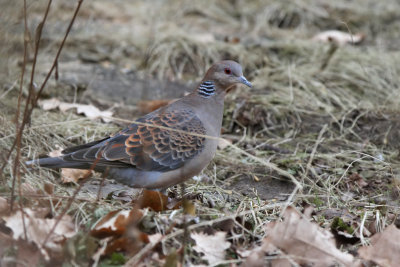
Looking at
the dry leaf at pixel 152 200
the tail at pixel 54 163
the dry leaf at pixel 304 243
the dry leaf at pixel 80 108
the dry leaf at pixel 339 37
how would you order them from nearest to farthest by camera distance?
the dry leaf at pixel 304 243
the dry leaf at pixel 152 200
the tail at pixel 54 163
the dry leaf at pixel 80 108
the dry leaf at pixel 339 37

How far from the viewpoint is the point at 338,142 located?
5590 mm

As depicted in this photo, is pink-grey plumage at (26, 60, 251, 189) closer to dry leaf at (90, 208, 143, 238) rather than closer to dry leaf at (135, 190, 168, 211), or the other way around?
dry leaf at (135, 190, 168, 211)

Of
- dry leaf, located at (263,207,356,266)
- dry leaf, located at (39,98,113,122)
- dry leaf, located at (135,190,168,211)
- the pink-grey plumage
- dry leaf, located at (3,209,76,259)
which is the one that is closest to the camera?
dry leaf, located at (3,209,76,259)

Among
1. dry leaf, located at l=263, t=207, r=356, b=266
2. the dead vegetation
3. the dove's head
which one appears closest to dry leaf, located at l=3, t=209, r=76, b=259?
the dead vegetation

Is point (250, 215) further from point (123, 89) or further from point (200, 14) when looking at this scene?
point (200, 14)

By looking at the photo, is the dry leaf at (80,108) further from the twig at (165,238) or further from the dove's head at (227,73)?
the twig at (165,238)

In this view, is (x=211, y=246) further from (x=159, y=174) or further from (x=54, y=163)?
(x=54, y=163)

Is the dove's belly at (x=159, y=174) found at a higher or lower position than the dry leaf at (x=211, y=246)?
lower

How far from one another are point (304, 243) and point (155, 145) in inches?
57.0

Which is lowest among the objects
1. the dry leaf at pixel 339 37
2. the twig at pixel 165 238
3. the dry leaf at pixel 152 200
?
the dry leaf at pixel 339 37

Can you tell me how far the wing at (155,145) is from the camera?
390cm

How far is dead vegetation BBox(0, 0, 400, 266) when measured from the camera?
297 centimetres

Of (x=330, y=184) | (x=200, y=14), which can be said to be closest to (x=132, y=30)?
(x=200, y=14)

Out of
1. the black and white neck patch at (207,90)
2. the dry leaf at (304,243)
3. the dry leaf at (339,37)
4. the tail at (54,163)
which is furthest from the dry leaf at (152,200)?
the dry leaf at (339,37)
